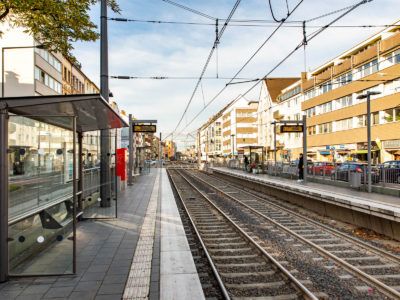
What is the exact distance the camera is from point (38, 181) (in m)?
5.44

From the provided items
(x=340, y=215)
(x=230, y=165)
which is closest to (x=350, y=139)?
(x=230, y=165)

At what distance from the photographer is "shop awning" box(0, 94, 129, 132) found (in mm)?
4594

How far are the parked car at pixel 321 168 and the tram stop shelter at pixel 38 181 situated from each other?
13254mm

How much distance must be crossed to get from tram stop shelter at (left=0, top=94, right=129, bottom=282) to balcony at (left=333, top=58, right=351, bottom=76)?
122ft

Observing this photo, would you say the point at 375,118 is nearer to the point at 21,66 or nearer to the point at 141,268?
the point at 141,268

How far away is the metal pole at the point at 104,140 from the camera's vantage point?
958 centimetres

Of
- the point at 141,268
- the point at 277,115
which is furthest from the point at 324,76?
the point at 141,268

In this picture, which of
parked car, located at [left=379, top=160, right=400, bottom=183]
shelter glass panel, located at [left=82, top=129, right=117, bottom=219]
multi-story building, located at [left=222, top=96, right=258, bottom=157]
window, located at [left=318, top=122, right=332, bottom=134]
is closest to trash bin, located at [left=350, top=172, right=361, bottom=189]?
parked car, located at [left=379, top=160, right=400, bottom=183]

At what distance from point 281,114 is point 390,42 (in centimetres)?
2588

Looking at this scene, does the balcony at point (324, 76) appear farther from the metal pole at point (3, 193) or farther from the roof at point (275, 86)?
the metal pole at point (3, 193)

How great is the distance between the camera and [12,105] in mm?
4578

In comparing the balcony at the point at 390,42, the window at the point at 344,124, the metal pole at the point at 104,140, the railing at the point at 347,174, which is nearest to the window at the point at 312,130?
the window at the point at 344,124

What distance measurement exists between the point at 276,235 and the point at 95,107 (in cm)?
556

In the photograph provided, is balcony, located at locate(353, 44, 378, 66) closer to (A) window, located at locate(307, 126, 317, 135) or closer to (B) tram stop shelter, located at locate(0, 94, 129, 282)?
(A) window, located at locate(307, 126, 317, 135)
